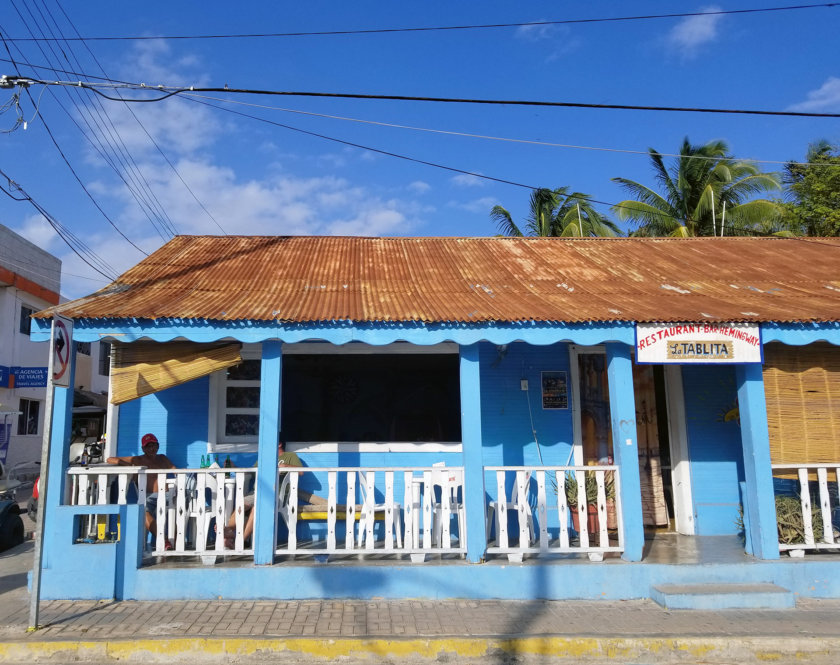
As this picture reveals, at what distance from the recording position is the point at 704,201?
2025 cm

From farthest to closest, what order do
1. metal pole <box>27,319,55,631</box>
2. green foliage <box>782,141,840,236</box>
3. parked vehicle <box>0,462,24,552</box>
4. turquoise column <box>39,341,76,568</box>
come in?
green foliage <box>782,141,840,236</box>, parked vehicle <box>0,462,24,552</box>, turquoise column <box>39,341,76,568</box>, metal pole <box>27,319,55,631</box>

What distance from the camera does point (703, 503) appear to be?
8.03 metres

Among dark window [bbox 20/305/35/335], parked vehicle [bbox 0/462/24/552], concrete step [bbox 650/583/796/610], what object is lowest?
concrete step [bbox 650/583/796/610]

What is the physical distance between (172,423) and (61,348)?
9.12 feet

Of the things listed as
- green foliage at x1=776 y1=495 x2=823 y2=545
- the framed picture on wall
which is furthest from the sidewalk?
the framed picture on wall

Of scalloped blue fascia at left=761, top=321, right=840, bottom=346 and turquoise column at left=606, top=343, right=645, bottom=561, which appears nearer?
turquoise column at left=606, top=343, right=645, bottom=561

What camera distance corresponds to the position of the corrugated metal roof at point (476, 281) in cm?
627

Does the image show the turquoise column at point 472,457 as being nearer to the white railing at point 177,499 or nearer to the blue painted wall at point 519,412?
the blue painted wall at point 519,412

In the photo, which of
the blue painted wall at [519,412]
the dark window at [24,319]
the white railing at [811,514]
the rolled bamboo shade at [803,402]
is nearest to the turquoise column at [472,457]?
the blue painted wall at [519,412]

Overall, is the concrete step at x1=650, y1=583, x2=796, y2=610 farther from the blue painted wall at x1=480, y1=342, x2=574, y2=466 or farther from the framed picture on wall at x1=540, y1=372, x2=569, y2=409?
the framed picture on wall at x1=540, y1=372, x2=569, y2=409

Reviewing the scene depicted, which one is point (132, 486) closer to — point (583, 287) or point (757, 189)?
point (583, 287)

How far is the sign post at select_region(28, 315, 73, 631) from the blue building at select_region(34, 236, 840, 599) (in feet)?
1.37

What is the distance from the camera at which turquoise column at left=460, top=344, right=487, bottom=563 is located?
6.07 metres

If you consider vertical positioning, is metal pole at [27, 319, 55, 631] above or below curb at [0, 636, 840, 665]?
above
